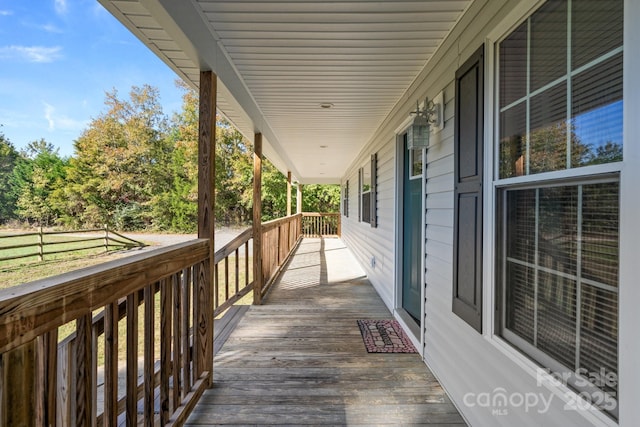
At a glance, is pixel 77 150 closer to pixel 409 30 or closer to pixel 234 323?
pixel 234 323

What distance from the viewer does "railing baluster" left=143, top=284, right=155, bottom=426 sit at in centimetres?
151

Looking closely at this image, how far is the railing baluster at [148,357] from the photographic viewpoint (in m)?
1.51

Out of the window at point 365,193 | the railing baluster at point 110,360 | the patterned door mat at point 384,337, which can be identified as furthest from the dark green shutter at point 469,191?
the window at point 365,193

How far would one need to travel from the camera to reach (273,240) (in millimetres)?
5602

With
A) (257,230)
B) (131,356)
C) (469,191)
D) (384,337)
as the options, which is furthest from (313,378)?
(257,230)

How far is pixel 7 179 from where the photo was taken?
82.7 inches

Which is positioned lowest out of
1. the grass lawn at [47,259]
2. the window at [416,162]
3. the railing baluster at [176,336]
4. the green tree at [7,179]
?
the railing baluster at [176,336]

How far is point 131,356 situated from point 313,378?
53.0 inches

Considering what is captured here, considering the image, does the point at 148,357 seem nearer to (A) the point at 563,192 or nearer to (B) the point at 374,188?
(A) the point at 563,192

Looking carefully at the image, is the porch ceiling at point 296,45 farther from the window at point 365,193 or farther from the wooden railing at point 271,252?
the window at point 365,193

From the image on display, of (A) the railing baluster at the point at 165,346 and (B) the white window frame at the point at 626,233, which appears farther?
(A) the railing baluster at the point at 165,346

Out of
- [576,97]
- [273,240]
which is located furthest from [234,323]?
[576,97]

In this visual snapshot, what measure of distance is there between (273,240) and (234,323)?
7.47ft

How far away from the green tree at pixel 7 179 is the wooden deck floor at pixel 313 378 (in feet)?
5.75
